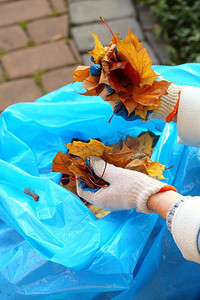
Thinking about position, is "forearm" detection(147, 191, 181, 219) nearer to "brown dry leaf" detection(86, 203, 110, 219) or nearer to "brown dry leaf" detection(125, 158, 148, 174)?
"brown dry leaf" detection(125, 158, 148, 174)

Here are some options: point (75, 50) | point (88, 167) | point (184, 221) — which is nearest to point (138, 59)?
point (88, 167)

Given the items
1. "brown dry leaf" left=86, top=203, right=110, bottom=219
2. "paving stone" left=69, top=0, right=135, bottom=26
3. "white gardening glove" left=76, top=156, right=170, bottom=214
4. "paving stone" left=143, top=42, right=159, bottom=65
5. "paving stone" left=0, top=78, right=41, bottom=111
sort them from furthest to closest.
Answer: "paving stone" left=69, top=0, right=135, bottom=26 → "paving stone" left=143, top=42, right=159, bottom=65 → "paving stone" left=0, top=78, right=41, bottom=111 → "brown dry leaf" left=86, top=203, right=110, bottom=219 → "white gardening glove" left=76, top=156, right=170, bottom=214

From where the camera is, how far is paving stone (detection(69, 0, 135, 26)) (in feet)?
8.30

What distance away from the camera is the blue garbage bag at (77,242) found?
1091 millimetres

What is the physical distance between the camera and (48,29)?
8.20 feet

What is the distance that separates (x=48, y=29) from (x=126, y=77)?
152 cm

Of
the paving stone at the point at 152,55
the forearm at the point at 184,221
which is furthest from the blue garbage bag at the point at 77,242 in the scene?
the paving stone at the point at 152,55

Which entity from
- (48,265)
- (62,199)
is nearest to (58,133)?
(62,199)

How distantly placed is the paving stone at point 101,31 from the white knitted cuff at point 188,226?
159 cm

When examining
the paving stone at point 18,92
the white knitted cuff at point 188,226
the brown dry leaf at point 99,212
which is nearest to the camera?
the white knitted cuff at point 188,226

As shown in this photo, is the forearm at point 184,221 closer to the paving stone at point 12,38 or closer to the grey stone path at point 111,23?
the grey stone path at point 111,23

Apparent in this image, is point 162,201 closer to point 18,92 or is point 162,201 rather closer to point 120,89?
point 120,89

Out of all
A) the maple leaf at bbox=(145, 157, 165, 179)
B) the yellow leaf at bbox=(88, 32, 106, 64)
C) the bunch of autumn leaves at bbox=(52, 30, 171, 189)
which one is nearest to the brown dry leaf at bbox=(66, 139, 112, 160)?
the bunch of autumn leaves at bbox=(52, 30, 171, 189)

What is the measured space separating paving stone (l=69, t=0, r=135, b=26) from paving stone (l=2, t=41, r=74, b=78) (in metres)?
0.25
